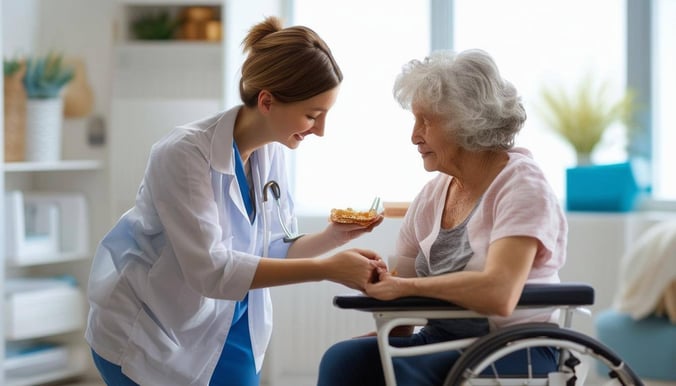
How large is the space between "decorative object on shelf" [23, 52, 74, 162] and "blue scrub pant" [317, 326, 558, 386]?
7.07 ft

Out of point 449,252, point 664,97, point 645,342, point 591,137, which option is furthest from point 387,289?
point 664,97

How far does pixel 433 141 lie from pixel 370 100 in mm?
2226

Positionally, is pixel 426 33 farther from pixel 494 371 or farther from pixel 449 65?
pixel 494 371

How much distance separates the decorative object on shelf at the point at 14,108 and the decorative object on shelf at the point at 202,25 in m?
0.66

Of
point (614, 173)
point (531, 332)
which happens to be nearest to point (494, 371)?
point (531, 332)

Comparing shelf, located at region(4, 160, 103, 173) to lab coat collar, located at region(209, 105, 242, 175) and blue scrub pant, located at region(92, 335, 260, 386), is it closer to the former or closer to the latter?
blue scrub pant, located at region(92, 335, 260, 386)

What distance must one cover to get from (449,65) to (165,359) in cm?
89

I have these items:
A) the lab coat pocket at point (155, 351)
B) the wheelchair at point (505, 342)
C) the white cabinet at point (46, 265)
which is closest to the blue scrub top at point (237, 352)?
the lab coat pocket at point (155, 351)

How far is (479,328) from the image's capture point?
2133 millimetres

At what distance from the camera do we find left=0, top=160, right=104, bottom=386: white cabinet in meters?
3.83

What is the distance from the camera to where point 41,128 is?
12.9ft

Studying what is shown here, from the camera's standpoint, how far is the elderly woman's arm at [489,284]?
193 centimetres

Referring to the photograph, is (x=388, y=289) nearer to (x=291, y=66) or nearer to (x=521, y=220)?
(x=521, y=220)

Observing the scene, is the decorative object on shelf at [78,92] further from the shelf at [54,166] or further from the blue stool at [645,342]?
the blue stool at [645,342]
